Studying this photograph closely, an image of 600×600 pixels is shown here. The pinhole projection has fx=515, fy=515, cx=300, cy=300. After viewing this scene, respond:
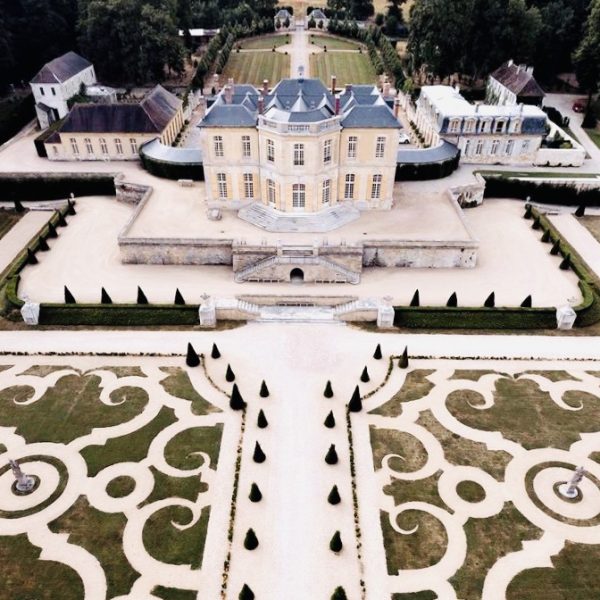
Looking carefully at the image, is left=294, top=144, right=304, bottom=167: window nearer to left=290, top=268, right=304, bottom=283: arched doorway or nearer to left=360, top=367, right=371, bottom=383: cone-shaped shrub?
left=290, top=268, right=304, bottom=283: arched doorway

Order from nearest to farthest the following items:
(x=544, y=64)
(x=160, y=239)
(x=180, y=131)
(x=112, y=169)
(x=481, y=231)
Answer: (x=160, y=239)
(x=481, y=231)
(x=112, y=169)
(x=180, y=131)
(x=544, y=64)

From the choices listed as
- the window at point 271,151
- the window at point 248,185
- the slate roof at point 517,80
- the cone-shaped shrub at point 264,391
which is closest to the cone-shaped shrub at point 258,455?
the cone-shaped shrub at point 264,391

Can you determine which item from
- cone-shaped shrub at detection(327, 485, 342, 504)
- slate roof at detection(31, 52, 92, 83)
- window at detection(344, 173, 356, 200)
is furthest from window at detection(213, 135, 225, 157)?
slate roof at detection(31, 52, 92, 83)

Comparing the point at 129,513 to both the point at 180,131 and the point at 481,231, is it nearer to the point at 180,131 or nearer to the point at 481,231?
the point at 481,231

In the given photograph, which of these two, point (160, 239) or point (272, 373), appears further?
point (160, 239)

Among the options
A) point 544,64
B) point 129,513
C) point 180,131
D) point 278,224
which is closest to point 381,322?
point 278,224

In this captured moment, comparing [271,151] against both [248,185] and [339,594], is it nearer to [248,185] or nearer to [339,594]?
[248,185]

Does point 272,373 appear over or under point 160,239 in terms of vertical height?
under
